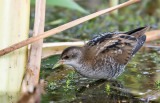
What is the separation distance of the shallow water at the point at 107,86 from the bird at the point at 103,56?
172mm

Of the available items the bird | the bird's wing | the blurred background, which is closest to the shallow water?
the bird

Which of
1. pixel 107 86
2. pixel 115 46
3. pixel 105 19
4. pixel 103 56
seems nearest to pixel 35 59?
pixel 107 86

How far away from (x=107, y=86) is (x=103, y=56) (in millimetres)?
461

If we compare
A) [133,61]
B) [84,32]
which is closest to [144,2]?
[84,32]

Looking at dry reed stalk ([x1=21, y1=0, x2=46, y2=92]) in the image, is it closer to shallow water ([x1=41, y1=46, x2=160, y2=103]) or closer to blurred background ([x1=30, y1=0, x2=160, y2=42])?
shallow water ([x1=41, y1=46, x2=160, y2=103])

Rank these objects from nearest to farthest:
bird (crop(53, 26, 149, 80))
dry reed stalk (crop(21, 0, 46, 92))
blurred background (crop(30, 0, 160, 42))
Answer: dry reed stalk (crop(21, 0, 46, 92)) → bird (crop(53, 26, 149, 80)) → blurred background (crop(30, 0, 160, 42))

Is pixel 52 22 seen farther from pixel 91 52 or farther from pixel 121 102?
pixel 121 102

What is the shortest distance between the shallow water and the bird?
0.57 feet

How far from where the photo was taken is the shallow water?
342 centimetres

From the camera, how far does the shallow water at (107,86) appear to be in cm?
342

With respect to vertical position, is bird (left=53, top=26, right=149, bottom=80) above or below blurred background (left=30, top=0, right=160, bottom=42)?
below

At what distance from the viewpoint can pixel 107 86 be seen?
3.75m

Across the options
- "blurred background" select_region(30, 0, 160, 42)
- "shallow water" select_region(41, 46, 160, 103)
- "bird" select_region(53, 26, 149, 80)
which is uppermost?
"blurred background" select_region(30, 0, 160, 42)

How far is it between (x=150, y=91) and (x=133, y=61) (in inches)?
58.7
